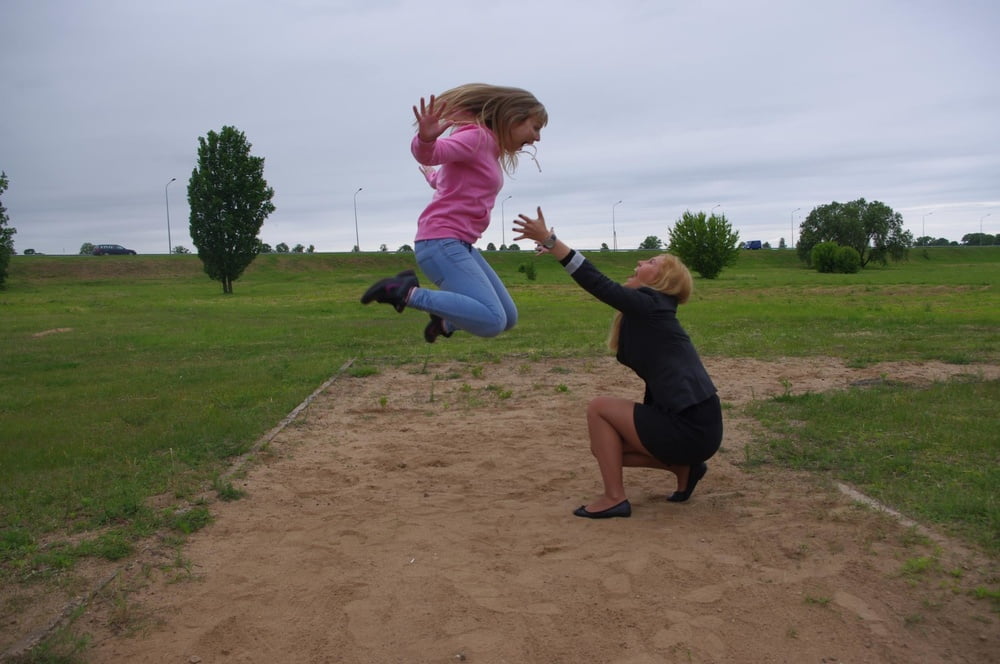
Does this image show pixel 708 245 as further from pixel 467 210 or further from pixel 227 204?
pixel 467 210

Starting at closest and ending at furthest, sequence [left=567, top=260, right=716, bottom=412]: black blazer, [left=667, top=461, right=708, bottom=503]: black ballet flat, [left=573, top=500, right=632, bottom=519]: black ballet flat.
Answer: [left=567, top=260, right=716, bottom=412]: black blazer → [left=573, top=500, right=632, bottom=519]: black ballet flat → [left=667, top=461, right=708, bottom=503]: black ballet flat

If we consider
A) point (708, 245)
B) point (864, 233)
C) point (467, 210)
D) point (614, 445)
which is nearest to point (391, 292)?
point (467, 210)

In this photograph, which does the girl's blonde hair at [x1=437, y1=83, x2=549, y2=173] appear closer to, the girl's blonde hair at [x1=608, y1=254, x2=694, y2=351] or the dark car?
the girl's blonde hair at [x1=608, y1=254, x2=694, y2=351]

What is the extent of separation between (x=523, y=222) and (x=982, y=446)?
389 cm

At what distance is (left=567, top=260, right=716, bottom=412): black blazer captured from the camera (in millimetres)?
4652

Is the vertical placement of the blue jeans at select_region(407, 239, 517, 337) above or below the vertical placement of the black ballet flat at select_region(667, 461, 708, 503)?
above

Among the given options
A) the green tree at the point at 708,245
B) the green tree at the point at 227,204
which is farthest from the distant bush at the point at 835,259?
the green tree at the point at 227,204

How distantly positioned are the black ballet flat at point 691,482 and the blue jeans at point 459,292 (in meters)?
1.52

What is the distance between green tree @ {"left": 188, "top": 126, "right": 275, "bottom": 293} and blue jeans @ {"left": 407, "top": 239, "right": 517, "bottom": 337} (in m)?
43.2

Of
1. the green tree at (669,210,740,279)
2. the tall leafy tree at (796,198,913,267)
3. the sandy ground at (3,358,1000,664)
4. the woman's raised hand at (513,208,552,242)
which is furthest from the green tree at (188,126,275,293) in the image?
the tall leafy tree at (796,198,913,267)

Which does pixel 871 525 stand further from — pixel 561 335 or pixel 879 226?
pixel 879 226

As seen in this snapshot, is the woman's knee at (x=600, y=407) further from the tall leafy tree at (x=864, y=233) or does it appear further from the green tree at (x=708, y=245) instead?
the tall leafy tree at (x=864, y=233)

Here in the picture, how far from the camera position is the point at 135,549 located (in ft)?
14.3

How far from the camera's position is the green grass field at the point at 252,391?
4.95m
